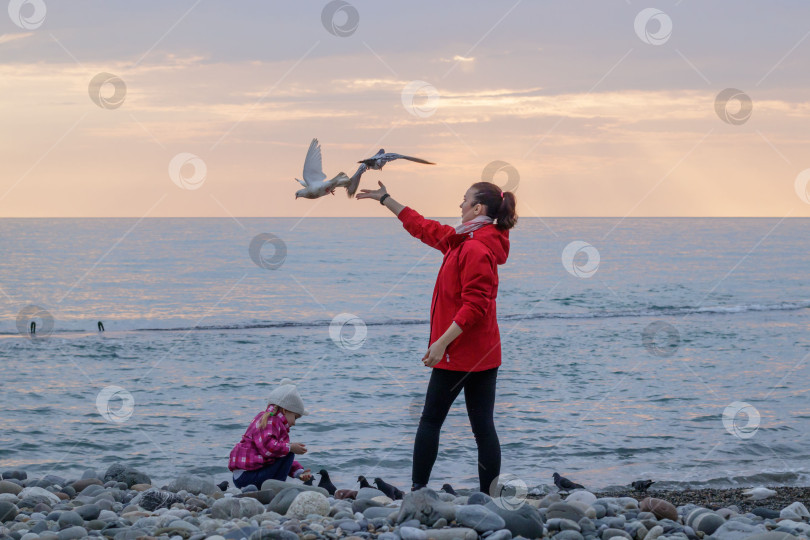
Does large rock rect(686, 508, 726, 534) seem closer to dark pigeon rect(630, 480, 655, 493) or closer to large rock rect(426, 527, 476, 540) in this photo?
large rock rect(426, 527, 476, 540)

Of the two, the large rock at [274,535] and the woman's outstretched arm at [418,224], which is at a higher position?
the woman's outstretched arm at [418,224]

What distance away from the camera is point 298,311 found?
74.7 ft

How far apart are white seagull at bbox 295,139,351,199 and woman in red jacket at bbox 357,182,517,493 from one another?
288mm

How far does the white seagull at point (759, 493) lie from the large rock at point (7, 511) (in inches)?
209

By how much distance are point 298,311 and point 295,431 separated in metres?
14.5

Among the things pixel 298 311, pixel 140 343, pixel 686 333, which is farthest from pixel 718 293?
pixel 140 343

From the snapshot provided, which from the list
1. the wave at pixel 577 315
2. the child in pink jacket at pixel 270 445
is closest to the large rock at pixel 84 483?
the child in pink jacket at pixel 270 445

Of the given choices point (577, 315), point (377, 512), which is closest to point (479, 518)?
point (377, 512)

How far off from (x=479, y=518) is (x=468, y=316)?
1062 millimetres

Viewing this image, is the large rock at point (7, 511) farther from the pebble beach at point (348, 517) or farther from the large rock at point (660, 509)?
the large rock at point (660, 509)

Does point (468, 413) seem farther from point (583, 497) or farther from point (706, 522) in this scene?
point (706, 522)

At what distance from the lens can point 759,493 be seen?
20.9 ft

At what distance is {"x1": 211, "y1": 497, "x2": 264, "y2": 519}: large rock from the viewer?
14.8 ft

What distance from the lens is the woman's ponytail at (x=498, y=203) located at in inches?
183
